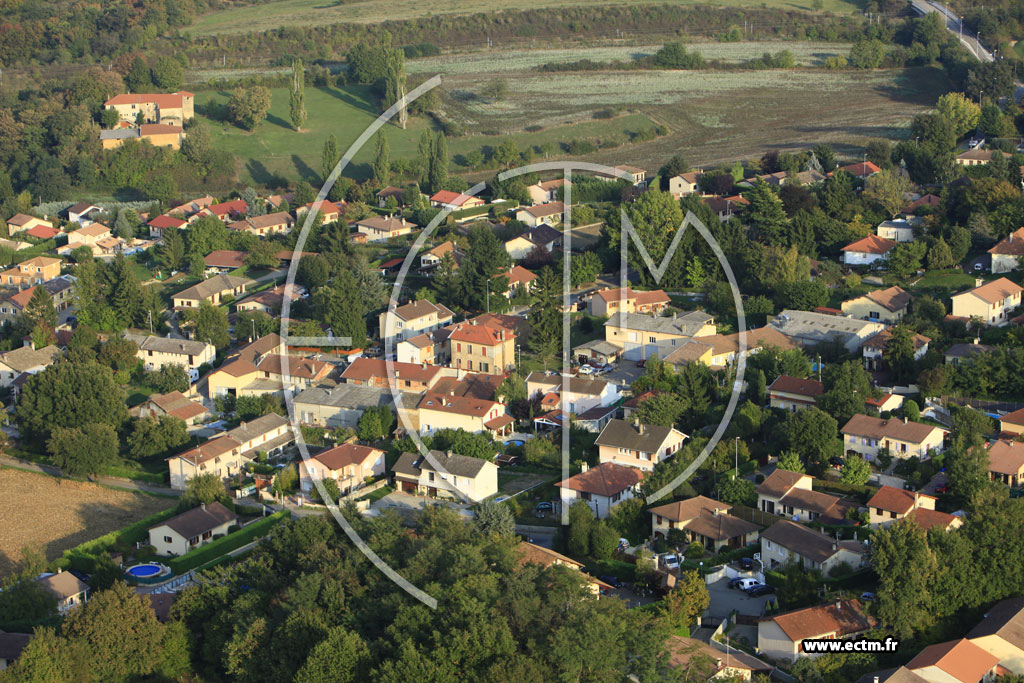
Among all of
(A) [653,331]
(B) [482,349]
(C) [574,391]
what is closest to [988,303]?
(A) [653,331]

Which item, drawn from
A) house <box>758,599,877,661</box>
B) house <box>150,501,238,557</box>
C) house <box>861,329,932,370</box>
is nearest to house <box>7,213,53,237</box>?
house <box>150,501,238,557</box>

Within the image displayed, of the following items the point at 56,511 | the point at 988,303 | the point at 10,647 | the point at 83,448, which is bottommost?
the point at 56,511

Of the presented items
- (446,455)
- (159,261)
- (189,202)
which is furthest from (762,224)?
(189,202)

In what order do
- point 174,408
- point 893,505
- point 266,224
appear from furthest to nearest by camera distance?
point 266,224
point 174,408
point 893,505

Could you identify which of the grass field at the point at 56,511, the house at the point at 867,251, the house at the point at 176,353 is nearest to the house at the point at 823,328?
the house at the point at 867,251

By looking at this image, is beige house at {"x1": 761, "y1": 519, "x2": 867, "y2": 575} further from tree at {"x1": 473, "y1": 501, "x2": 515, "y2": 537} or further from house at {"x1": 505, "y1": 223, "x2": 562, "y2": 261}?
house at {"x1": 505, "y1": 223, "x2": 562, "y2": 261}

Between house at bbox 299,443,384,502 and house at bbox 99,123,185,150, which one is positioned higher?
house at bbox 99,123,185,150

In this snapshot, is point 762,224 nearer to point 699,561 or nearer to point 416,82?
point 699,561

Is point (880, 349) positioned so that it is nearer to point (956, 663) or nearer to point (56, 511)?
point (956, 663)
